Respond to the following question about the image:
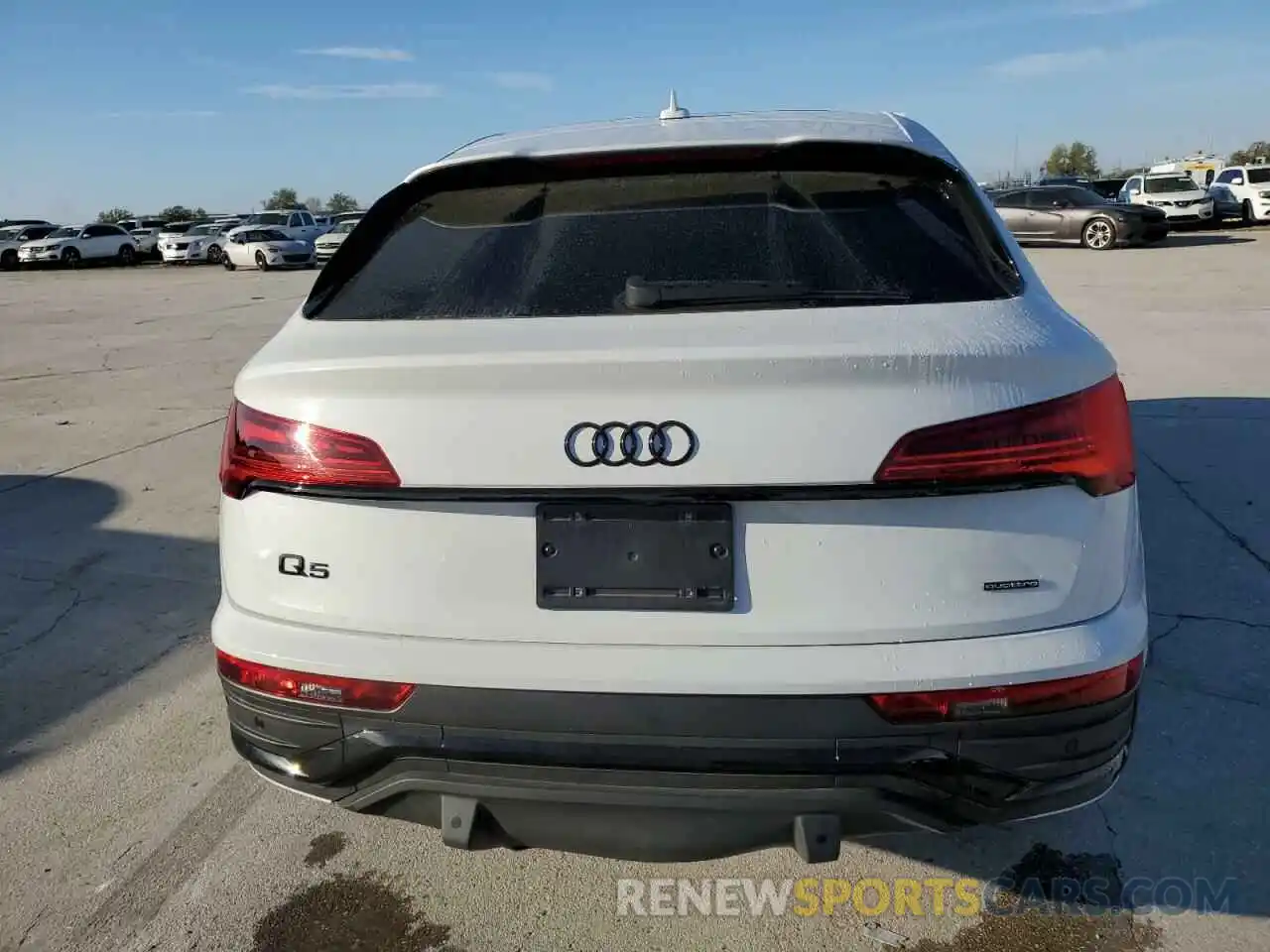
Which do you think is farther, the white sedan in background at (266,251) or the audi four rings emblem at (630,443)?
the white sedan in background at (266,251)

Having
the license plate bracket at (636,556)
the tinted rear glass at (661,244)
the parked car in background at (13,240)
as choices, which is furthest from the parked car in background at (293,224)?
the license plate bracket at (636,556)

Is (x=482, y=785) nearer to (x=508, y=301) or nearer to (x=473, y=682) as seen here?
(x=473, y=682)

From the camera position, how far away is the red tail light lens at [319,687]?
190 cm

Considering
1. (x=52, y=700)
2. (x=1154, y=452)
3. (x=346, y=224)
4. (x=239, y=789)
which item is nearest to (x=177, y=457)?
(x=52, y=700)

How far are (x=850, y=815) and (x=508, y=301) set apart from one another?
1.24 metres

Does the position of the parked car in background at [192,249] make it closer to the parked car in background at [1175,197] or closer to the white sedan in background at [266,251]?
the white sedan in background at [266,251]

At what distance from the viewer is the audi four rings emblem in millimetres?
1733

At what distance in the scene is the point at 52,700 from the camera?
353 cm

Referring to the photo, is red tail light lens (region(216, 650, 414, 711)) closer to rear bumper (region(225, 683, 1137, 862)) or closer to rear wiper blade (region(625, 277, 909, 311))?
rear bumper (region(225, 683, 1137, 862))

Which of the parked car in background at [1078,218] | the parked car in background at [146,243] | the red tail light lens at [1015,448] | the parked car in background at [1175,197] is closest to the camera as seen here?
the red tail light lens at [1015,448]

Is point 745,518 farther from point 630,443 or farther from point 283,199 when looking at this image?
point 283,199

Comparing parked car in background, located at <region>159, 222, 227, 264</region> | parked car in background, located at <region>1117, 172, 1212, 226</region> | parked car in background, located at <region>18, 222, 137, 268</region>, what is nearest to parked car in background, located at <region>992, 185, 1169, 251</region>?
parked car in background, located at <region>1117, 172, 1212, 226</region>

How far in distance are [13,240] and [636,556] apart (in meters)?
46.9

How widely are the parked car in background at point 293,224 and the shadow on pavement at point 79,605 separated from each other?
3018cm
